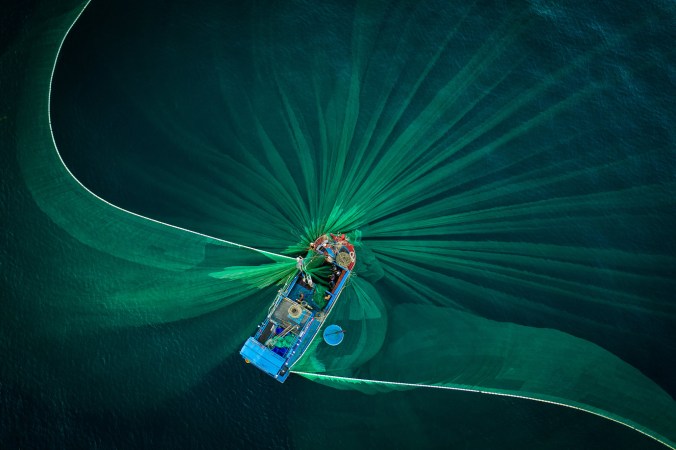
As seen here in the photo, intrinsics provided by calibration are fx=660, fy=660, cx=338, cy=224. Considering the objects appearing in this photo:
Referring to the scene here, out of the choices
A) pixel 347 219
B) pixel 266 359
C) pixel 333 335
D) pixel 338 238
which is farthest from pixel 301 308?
pixel 347 219

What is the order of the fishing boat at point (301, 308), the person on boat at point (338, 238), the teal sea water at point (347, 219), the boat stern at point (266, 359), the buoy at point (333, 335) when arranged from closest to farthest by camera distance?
the boat stern at point (266, 359) < the fishing boat at point (301, 308) < the teal sea water at point (347, 219) < the buoy at point (333, 335) < the person on boat at point (338, 238)

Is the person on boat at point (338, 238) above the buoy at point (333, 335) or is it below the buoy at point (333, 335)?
above

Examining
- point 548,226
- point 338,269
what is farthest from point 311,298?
point 548,226

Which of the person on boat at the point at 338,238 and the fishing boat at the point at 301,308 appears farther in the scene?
the person on boat at the point at 338,238

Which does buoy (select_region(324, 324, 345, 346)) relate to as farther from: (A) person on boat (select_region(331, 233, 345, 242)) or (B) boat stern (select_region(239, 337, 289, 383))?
(A) person on boat (select_region(331, 233, 345, 242))

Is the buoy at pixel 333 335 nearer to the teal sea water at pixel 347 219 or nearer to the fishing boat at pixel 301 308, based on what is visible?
the teal sea water at pixel 347 219

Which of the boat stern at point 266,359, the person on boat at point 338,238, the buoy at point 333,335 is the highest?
the person on boat at point 338,238

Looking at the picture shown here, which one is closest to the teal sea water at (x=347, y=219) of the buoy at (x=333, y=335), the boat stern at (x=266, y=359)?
the buoy at (x=333, y=335)
